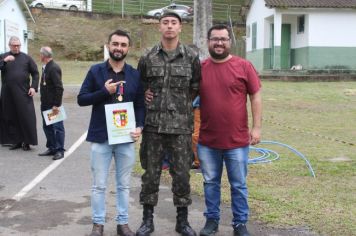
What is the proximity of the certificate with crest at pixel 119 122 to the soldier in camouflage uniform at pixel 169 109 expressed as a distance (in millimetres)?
193

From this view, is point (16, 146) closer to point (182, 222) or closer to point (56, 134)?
point (56, 134)

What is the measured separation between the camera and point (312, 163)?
29.6 ft

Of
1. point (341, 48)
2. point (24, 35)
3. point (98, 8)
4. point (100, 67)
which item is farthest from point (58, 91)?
point (98, 8)

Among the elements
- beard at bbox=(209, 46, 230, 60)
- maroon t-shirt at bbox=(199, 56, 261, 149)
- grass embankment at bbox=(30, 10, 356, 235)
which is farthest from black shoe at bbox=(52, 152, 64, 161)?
beard at bbox=(209, 46, 230, 60)

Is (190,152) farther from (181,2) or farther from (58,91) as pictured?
(181,2)

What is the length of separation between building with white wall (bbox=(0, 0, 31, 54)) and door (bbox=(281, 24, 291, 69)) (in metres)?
15.7

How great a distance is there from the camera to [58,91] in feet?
30.1

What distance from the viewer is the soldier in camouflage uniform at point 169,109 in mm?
5223

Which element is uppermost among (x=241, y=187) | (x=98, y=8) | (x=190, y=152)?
(x=98, y=8)

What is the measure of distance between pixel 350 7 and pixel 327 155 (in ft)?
81.6

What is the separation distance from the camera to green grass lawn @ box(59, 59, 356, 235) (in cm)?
605

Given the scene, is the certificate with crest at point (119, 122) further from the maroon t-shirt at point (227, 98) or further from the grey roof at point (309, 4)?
the grey roof at point (309, 4)

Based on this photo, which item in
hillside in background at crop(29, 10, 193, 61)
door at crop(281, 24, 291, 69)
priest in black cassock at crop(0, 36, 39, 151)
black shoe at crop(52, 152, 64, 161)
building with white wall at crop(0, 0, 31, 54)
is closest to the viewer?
black shoe at crop(52, 152, 64, 161)

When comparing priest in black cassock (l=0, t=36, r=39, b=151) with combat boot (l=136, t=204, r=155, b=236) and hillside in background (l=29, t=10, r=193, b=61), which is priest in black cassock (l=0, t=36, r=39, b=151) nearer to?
combat boot (l=136, t=204, r=155, b=236)
